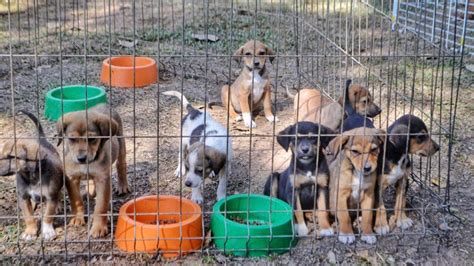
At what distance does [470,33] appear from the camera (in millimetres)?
10375

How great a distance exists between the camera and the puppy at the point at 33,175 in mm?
4562

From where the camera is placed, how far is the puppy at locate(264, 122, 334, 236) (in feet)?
15.6

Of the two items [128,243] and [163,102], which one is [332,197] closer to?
[128,243]

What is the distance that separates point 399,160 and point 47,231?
8.63ft

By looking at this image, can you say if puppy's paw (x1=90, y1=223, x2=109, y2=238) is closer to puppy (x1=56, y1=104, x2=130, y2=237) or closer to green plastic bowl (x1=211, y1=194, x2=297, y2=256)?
puppy (x1=56, y1=104, x2=130, y2=237)

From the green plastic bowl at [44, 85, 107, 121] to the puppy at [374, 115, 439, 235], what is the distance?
3432 millimetres

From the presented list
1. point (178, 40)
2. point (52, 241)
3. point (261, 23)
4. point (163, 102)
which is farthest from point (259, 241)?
point (261, 23)

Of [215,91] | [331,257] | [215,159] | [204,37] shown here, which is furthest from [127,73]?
[331,257]

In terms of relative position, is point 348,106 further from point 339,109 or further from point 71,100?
point 71,100

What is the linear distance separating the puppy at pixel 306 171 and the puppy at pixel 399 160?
403 millimetres

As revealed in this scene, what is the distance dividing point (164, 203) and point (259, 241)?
83cm

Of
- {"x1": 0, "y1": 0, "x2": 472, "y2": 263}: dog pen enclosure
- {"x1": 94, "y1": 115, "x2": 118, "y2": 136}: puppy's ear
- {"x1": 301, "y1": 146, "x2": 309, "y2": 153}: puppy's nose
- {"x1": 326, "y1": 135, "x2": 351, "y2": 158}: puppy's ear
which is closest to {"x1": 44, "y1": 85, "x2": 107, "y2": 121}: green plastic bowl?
{"x1": 0, "y1": 0, "x2": 472, "y2": 263}: dog pen enclosure

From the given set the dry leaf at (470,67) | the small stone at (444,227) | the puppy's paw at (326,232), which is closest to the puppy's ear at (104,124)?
the puppy's paw at (326,232)

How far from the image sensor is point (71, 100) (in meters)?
7.24
